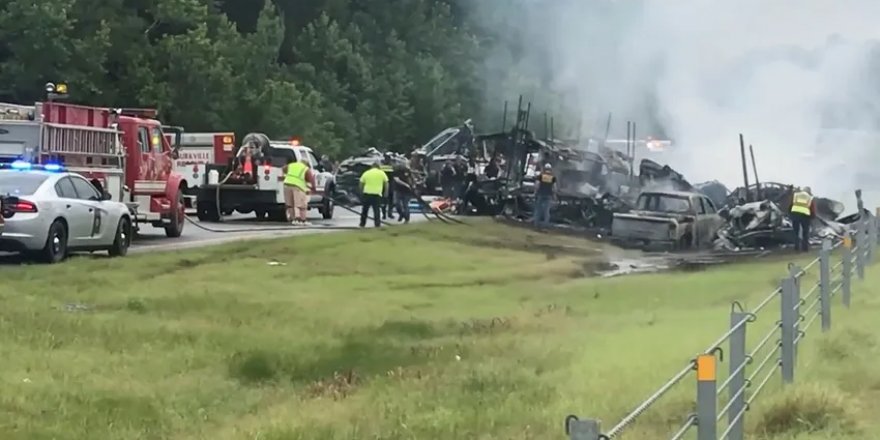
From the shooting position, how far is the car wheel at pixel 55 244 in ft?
60.3

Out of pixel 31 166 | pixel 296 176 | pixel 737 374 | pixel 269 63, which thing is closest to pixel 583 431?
pixel 737 374

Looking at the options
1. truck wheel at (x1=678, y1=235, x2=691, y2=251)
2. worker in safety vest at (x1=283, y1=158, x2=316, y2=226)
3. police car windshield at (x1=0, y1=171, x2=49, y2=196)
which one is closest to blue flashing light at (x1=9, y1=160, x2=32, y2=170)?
police car windshield at (x1=0, y1=171, x2=49, y2=196)

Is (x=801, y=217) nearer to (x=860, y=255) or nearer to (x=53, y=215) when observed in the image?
(x=860, y=255)

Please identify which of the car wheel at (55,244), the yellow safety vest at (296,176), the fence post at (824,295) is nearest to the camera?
the fence post at (824,295)

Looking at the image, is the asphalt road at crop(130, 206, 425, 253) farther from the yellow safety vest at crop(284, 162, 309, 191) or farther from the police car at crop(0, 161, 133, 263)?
the police car at crop(0, 161, 133, 263)

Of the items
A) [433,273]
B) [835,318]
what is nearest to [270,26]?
[433,273]

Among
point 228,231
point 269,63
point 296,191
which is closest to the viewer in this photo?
point 228,231

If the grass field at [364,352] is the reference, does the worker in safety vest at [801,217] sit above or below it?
above

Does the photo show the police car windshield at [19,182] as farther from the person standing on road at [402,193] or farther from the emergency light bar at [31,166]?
the person standing on road at [402,193]

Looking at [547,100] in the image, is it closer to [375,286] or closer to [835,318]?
[375,286]

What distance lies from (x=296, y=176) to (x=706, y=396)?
77.6ft

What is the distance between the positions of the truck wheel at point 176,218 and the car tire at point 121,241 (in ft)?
12.9

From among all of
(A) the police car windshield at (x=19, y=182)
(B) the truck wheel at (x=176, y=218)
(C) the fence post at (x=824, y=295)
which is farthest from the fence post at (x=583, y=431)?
(B) the truck wheel at (x=176, y=218)

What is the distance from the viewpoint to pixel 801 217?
28.0 metres
